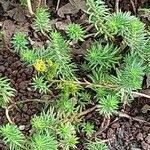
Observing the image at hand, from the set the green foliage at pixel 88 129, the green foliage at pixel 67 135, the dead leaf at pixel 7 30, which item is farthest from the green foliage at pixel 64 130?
the dead leaf at pixel 7 30

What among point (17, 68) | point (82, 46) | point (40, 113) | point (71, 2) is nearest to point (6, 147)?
point (40, 113)

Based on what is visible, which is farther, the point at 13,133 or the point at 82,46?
the point at 82,46

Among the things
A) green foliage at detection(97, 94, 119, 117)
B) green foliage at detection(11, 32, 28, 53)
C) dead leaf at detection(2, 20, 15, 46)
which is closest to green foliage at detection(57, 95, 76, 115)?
green foliage at detection(97, 94, 119, 117)

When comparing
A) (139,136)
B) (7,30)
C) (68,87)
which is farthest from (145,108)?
(7,30)

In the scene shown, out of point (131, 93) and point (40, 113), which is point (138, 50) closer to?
point (131, 93)

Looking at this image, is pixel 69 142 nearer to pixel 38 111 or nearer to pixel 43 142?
pixel 43 142

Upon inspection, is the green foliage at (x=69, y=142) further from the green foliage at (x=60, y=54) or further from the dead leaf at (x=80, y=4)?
the dead leaf at (x=80, y=4)
